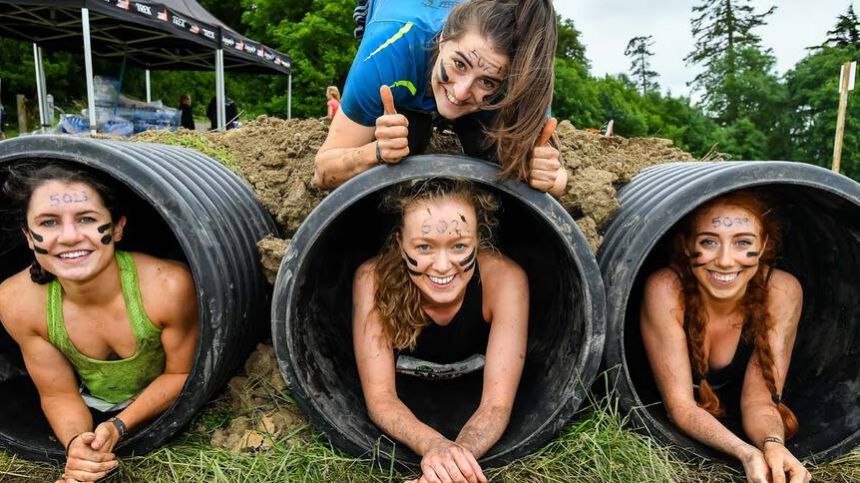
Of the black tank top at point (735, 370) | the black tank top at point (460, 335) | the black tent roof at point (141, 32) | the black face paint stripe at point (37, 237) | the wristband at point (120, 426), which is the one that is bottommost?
the wristband at point (120, 426)

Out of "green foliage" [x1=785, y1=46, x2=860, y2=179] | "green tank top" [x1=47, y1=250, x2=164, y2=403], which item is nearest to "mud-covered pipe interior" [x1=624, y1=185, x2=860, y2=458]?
"green tank top" [x1=47, y1=250, x2=164, y2=403]

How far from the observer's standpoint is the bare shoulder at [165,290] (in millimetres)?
2408

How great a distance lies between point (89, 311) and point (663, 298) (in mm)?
2397

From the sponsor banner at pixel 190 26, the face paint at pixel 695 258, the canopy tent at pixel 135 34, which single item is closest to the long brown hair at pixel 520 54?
the face paint at pixel 695 258

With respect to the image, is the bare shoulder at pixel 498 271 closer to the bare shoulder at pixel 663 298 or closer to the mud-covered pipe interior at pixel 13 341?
the bare shoulder at pixel 663 298

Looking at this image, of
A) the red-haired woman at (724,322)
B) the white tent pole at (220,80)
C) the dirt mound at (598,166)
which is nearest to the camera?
the red-haired woman at (724,322)

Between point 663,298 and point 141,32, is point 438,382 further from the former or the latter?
point 141,32

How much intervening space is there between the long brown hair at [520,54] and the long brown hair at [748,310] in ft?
2.91

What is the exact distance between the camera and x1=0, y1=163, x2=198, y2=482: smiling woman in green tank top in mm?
2225

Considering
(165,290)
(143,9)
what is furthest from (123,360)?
(143,9)

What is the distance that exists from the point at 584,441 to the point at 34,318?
7.40ft

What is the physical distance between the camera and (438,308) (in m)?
2.64

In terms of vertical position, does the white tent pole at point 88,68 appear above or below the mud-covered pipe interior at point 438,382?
above

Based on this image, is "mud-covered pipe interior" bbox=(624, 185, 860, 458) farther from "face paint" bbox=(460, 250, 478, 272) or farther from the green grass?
"face paint" bbox=(460, 250, 478, 272)
